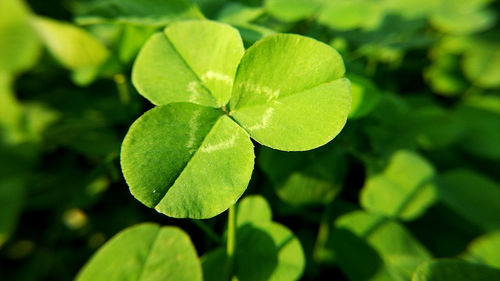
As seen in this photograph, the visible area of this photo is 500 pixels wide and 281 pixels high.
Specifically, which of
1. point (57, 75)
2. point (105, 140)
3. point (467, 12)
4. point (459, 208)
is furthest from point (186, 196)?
point (467, 12)

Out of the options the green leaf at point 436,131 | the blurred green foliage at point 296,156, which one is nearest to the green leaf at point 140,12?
the blurred green foliage at point 296,156

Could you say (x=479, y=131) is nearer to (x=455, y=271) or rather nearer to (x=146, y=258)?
(x=455, y=271)

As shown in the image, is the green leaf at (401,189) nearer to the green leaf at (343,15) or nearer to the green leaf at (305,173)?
the green leaf at (305,173)

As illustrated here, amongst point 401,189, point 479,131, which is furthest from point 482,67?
point 401,189

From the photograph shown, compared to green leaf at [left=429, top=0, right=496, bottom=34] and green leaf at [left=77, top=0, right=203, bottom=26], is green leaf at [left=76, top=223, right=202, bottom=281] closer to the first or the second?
green leaf at [left=77, top=0, right=203, bottom=26]

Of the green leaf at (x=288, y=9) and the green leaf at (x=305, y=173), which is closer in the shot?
the green leaf at (x=305, y=173)

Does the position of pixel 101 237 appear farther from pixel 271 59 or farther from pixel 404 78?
pixel 404 78
